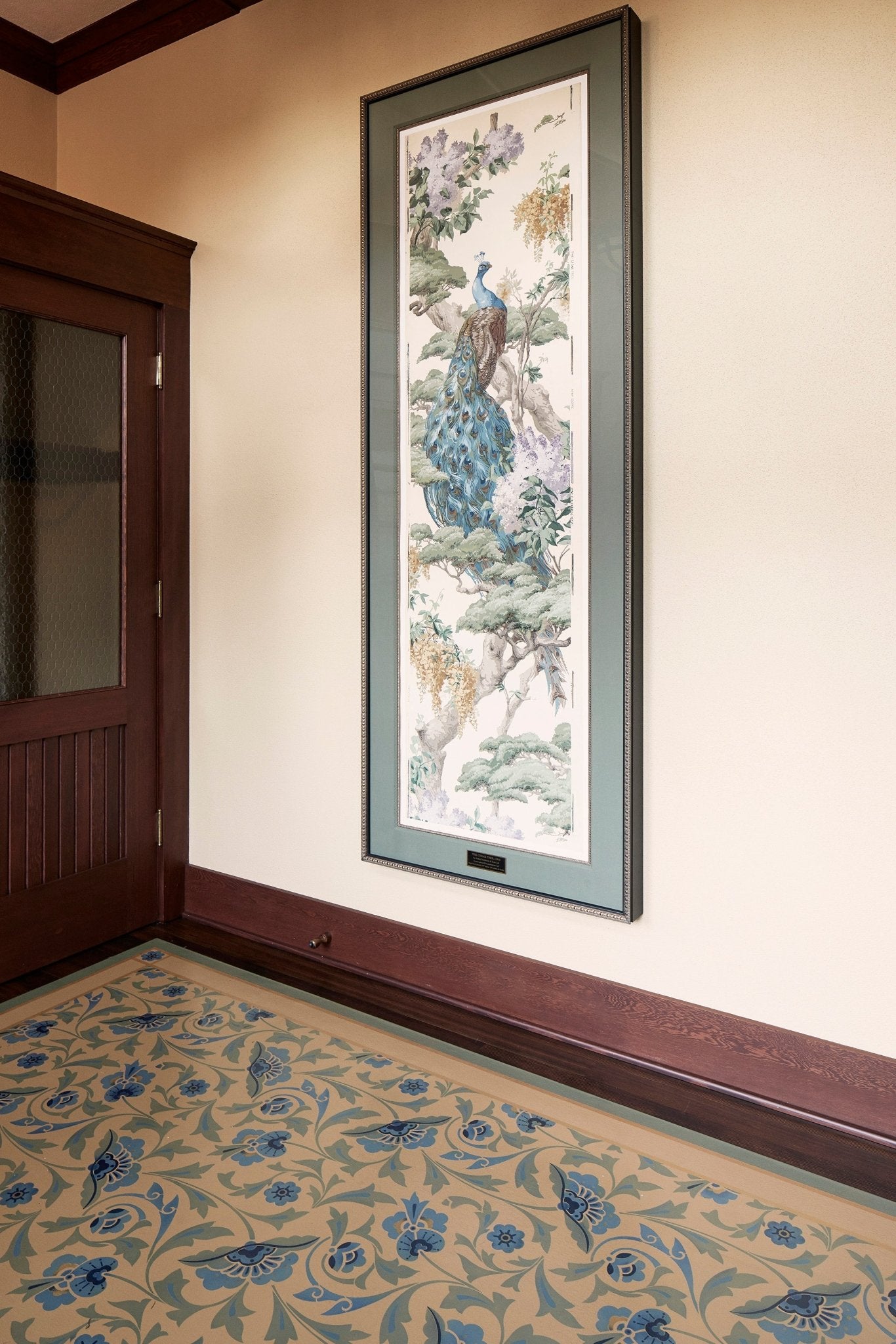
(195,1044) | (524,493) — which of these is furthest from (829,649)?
(195,1044)

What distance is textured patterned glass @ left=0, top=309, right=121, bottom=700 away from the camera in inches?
106

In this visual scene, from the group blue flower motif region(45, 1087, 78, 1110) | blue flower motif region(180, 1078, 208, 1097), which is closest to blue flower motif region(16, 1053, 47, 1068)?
blue flower motif region(45, 1087, 78, 1110)

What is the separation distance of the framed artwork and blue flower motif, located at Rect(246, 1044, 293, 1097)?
60cm

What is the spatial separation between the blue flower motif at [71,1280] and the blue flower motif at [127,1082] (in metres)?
0.51

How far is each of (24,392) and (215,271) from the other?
76 cm

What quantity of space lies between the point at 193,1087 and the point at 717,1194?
1.18m

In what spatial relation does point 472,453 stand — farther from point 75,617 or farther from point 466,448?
point 75,617

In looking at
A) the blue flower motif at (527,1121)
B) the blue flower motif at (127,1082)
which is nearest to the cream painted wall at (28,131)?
the blue flower motif at (127,1082)

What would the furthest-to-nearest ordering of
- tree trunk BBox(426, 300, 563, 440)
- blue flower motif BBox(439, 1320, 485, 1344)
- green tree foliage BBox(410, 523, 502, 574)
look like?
green tree foliage BBox(410, 523, 502, 574) → tree trunk BBox(426, 300, 563, 440) → blue flower motif BBox(439, 1320, 485, 1344)

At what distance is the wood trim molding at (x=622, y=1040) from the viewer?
78.1 inches

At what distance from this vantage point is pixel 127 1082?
7.22ft

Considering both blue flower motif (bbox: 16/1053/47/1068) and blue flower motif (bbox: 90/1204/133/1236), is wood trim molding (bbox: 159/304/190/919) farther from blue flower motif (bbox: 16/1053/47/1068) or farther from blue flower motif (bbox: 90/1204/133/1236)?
blue flower motif (bbox: 90/1204/133/1236)

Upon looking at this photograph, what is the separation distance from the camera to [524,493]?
2.36m

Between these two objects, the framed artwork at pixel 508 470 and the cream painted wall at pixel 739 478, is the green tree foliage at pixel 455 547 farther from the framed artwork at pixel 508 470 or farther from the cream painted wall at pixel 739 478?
the cream painted wall at pixel 739 478
